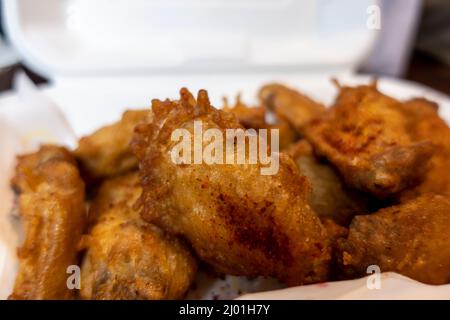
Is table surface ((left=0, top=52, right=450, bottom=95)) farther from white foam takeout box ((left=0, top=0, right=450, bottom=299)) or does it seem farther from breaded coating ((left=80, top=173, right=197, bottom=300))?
breaded coating ((left=80, top=173, right=197, bottom=300))

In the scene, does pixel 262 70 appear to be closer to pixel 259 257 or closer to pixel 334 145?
pixel 334 145

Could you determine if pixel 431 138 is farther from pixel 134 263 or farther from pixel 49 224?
pixel 49 224

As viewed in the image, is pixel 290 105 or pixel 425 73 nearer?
pixel 290 105

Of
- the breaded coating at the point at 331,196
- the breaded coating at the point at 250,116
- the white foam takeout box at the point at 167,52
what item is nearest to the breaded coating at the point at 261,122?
the breaded coating at the point at 250,116

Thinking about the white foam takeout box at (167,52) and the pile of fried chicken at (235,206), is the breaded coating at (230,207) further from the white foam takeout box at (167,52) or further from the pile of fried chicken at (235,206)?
the white foam takeout box at (167,52)

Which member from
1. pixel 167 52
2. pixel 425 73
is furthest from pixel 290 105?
pixel 425 73

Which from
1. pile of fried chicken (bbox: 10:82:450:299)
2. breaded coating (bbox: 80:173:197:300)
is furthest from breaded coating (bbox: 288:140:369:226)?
breaded coating (bbox: 80:173:197:300)
